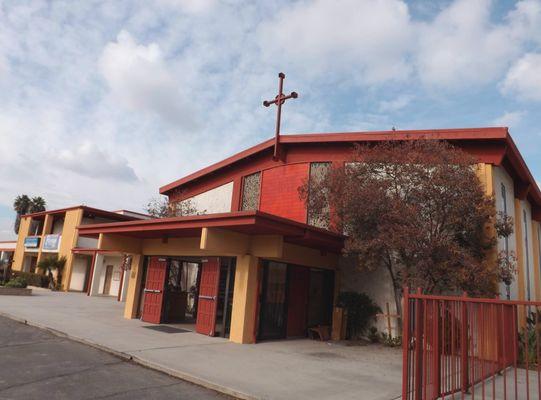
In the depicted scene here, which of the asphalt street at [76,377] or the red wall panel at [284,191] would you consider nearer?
the asphalt street at [76,377]

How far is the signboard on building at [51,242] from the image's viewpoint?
107ft

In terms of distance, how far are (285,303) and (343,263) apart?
2936mm

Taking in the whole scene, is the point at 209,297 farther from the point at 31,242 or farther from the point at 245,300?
the point at 31,242

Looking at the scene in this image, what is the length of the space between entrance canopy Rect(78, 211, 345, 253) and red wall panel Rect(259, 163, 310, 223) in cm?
270

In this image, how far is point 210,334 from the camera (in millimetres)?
12250

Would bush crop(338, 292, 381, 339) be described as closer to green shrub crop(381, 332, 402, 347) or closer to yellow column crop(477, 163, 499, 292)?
green shrub crop(381, 332, 402, 347)

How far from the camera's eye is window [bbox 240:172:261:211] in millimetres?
18516

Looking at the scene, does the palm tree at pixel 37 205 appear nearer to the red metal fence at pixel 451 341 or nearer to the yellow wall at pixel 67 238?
the yellow wall at pixel 67 238

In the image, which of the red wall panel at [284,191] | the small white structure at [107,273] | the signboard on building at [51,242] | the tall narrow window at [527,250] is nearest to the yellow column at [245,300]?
the red wall panel at [284,191]

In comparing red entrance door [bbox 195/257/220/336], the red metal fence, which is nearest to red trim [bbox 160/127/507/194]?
red entrance door [bbox 195/257/220/336]

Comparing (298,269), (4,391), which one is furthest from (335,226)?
(4,391)

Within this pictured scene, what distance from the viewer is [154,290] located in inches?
579

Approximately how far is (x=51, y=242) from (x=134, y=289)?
69.1ft

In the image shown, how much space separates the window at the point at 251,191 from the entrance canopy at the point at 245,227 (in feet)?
16.4
